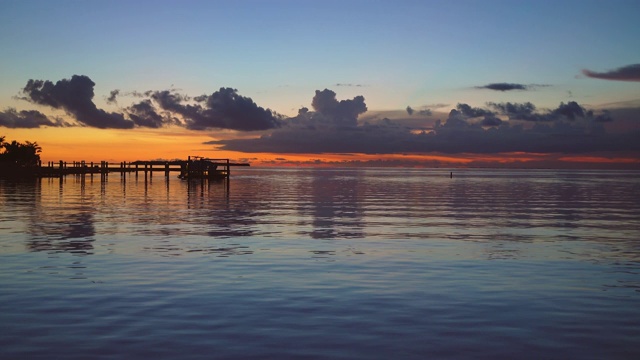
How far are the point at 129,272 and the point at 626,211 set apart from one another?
127 ft

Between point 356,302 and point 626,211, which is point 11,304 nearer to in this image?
point 356,302

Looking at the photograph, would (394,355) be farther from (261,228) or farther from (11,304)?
(261,228)

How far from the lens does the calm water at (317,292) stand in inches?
417

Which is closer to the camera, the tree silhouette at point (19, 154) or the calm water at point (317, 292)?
the calm water at point (317, 292)

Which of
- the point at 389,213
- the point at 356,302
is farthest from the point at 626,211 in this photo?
the point at 356,302

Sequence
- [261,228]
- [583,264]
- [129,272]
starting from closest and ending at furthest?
[129,272] → [583,264] → [261,228]

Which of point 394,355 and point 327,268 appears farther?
point 327,268

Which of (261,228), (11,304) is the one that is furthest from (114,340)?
(261,228)

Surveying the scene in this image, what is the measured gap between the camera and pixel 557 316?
42.0 ft

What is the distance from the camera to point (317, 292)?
1507 centimetres

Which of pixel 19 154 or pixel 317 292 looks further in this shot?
pixel 19 154

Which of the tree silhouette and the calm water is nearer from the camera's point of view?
the calm water

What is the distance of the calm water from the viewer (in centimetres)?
1059

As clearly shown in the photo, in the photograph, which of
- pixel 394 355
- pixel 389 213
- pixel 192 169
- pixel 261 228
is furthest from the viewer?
pixel 192 169
